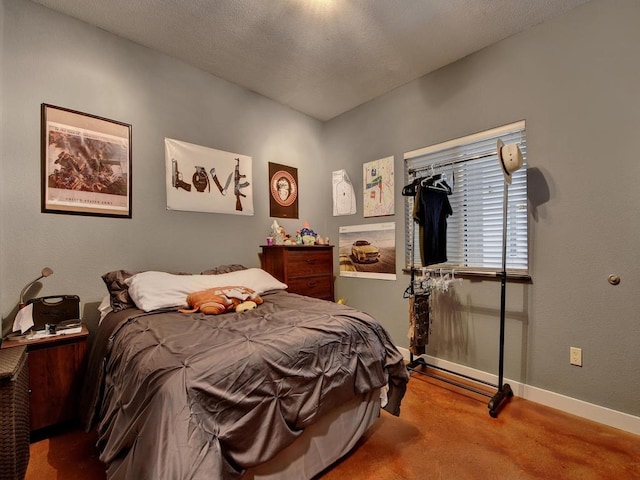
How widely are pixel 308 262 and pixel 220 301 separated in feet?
4.33

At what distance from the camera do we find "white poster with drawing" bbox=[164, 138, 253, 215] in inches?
105

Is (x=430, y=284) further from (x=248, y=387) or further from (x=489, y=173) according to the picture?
(x=248, y=387)

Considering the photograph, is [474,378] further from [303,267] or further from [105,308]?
[105,308]

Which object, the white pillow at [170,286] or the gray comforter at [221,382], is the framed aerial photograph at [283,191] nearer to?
the white pillow at [170,286]

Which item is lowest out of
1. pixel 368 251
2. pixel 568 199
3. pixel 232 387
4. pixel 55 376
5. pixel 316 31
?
pixel 55 376

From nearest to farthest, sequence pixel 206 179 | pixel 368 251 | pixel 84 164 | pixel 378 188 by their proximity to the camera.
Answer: pixel 84 164 < pixel 206 179 < pixel 378 188 < pixel 368 251

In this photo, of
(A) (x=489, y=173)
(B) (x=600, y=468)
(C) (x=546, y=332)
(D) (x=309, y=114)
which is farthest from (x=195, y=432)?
(D) (x=309, y=114)

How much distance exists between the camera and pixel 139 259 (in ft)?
8.12

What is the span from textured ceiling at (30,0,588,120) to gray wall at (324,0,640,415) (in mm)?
275

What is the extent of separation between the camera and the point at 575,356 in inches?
81.7

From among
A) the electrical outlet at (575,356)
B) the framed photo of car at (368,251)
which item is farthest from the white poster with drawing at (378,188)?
the electrical outlet at (575,356)

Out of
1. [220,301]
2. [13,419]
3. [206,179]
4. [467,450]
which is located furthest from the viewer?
[206,179]

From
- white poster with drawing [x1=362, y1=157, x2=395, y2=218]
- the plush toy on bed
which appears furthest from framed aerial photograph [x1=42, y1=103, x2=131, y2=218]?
white poster with drawing [x1=362, y1=157, x2=395, y2=218]

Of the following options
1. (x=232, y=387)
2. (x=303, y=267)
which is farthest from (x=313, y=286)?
(x=232, y=387)
